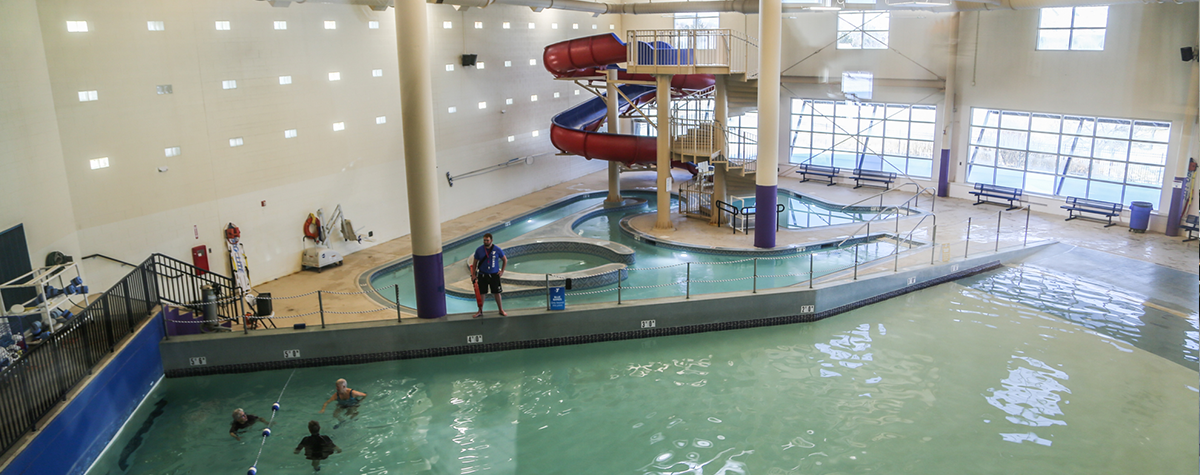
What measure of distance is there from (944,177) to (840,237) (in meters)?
6.36

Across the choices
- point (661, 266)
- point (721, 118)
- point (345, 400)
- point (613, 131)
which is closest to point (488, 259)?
point (345, 400)

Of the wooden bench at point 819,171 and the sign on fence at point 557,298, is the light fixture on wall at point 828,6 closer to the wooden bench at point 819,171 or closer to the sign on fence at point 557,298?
the wooden bench at point 819,171

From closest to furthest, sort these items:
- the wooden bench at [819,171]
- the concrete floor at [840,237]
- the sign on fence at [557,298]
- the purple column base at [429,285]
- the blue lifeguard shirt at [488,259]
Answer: the blue lifeguard shirt at [488,259], the purple column base at [429,285], the sign on fence at [557,298], the concrete floor at [840,237], the wooden bench at [819,171]

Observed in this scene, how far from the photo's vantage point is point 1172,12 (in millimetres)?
15977

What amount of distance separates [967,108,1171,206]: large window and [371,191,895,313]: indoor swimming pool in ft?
12.7

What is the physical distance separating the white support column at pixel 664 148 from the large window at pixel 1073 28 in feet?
29.7

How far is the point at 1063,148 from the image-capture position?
749 inches

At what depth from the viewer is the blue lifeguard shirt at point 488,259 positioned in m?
11.2

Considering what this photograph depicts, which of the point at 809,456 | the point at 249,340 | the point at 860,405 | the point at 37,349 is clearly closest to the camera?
the point at 37,349

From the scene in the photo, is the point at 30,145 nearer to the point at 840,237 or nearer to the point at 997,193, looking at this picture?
the point at 840,237

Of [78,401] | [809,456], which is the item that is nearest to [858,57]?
[809,456]

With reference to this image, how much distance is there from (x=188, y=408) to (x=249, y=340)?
1.25 meters

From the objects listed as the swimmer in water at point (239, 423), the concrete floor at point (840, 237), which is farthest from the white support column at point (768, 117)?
the swimmer in water at point (239, 423)

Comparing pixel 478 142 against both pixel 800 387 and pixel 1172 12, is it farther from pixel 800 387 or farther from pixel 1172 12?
pixel 1172 12
